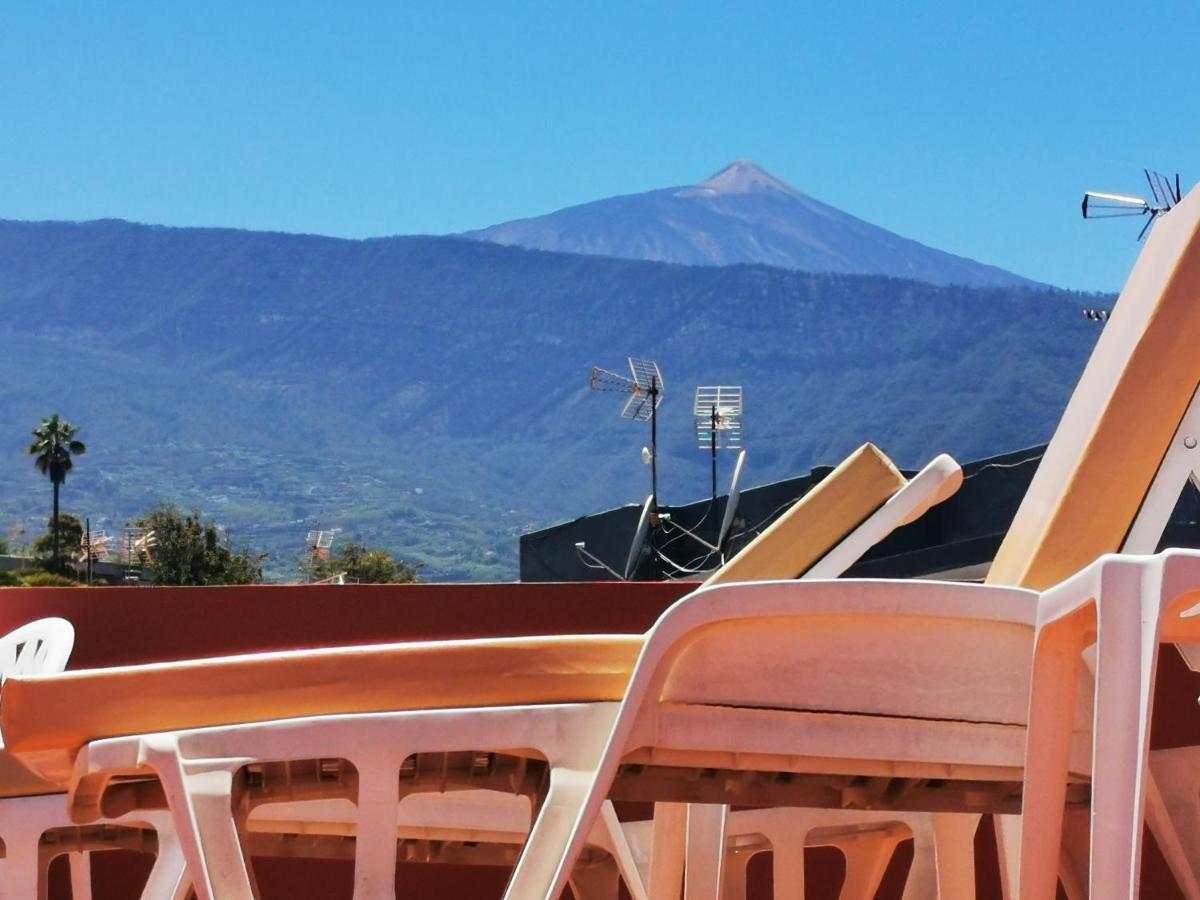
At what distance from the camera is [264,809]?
26.6 feet

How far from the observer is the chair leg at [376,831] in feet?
16.9

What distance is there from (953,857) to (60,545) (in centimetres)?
7162

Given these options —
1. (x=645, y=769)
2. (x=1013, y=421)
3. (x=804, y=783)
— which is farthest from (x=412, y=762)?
(x=1013, y=421)

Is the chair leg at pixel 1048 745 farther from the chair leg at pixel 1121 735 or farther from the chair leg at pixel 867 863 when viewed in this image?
the chair leg at pixel 867 863

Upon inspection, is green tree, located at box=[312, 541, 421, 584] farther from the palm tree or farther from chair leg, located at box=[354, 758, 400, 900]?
chair leg, located at box=[354, 758, 400, 900]

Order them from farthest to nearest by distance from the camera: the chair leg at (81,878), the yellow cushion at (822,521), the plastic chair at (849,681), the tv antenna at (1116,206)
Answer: the tv antenna at (1116,206) → the chair leg at (81,878) → the yellow cushion at (822,521) → the plastic chair at (849,681)

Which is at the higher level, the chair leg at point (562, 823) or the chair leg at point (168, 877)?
the chair leg at point (562, 823)

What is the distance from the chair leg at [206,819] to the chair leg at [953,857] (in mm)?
3078

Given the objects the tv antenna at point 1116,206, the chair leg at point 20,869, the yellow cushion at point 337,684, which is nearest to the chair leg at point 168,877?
the chair leg at point 20,869

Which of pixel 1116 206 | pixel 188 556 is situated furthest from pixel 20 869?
pixel 188 556

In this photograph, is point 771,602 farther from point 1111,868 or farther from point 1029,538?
point 1029,538

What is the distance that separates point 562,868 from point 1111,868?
1.39 meters

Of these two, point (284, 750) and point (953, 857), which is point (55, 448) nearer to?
point (953, 857)

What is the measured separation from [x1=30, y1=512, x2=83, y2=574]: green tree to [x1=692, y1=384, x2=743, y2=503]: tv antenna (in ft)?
139
